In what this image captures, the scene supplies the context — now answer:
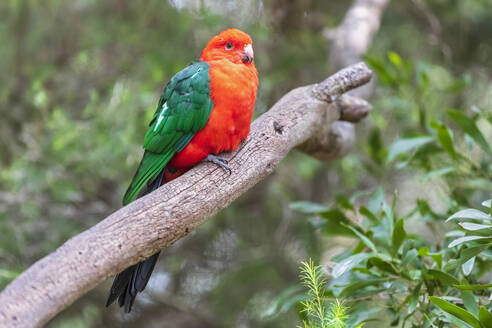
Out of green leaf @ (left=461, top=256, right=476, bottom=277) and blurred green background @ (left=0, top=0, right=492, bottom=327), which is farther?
blurred green background @ (left=0, top=0, right=492, bottom=327)

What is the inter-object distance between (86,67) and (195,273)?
7.12 ft

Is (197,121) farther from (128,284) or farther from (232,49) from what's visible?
(128,284)

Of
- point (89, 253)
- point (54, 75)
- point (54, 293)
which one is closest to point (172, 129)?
point (89, 253)

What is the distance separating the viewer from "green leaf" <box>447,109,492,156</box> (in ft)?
9.53

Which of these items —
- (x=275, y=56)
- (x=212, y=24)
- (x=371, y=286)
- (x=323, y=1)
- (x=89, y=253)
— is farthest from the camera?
(x=323, y=1)

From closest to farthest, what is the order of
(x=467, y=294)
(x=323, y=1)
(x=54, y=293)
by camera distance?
(x=54, y=293) < (x=467, y=294) < (x=323, y=1)

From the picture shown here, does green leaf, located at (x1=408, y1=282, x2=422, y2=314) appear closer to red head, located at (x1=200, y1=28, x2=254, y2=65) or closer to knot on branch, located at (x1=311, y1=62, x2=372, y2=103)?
knot on branch, located at (x1=311, y1=62, x2=372, y2=103)

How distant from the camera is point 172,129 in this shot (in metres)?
2.73

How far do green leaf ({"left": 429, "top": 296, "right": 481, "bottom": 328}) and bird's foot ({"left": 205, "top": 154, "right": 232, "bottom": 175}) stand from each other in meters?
1.03

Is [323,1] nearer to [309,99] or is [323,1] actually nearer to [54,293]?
[309,99]

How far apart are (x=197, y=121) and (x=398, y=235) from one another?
3.69ft

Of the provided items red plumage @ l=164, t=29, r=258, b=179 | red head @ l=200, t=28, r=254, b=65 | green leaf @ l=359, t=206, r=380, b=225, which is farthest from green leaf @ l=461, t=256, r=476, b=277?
red head @ l=200, t=28, r=254, b=65

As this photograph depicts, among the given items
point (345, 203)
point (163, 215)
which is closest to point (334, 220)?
point (345, 203)

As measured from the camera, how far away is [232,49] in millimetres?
2951
